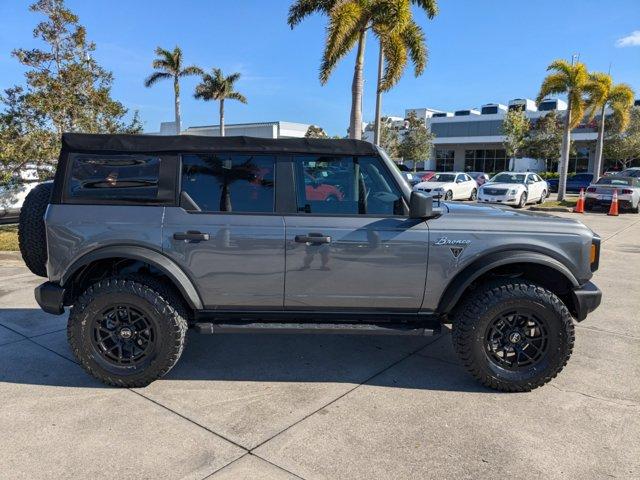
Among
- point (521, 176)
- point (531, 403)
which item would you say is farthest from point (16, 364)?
point (521, 176)

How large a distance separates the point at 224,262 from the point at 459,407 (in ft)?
6.42

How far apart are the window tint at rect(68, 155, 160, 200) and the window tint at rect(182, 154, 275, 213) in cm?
25

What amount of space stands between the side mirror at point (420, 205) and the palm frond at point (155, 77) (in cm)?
3563

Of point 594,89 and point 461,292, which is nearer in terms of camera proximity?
point 461,292

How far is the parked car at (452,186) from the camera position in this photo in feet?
71.4

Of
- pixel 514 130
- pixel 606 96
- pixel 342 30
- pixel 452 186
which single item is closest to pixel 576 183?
pixel 514 130

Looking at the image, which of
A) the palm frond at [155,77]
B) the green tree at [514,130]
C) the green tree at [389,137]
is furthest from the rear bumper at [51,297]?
the green tree at [514,130]

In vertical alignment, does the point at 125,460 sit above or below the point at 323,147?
below

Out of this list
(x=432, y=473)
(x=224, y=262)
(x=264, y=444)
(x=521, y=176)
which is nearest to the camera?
(x=432, y=473)

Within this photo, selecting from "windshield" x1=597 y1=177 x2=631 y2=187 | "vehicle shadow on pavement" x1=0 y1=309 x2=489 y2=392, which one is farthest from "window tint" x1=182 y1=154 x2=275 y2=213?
"windshield" x1=597 y1=177 x2=631 y2=187

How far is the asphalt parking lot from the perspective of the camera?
2.74 meters

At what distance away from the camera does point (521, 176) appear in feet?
70.1

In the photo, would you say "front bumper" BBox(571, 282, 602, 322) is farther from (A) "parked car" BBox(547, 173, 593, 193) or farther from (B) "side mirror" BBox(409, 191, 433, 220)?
(A) "parked car" BBox(547, 173, 593, 193)

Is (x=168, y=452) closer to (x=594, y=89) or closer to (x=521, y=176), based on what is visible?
(x=521, y=176)
